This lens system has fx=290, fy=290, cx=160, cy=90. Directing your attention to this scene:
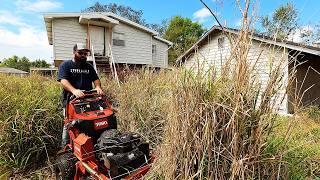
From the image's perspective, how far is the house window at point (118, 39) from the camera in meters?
20.0

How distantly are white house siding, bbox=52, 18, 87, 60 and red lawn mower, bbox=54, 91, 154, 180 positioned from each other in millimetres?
14916

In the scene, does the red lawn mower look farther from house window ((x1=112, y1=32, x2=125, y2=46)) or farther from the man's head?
house window ((x1=112, y1=32, x2=125, y2=46))

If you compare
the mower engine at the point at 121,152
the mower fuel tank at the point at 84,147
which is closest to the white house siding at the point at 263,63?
the mower engine at the point at 121,152

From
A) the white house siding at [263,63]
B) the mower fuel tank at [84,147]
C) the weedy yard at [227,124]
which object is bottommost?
the mower fuel tank at [84,147]

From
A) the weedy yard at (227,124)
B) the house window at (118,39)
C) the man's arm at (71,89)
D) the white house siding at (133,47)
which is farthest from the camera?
the white house siding at (133,47)

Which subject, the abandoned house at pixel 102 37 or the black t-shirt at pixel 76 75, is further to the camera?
the abandoned house at pixel 102 37

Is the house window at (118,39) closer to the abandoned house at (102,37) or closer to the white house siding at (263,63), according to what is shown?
the abandoned house at (102,37)

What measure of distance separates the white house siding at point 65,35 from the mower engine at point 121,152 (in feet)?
51.7

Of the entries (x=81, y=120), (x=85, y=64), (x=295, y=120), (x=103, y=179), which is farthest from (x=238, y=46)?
(x=85, y=64)

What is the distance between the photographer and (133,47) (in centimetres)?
2098

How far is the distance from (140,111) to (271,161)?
369 cm

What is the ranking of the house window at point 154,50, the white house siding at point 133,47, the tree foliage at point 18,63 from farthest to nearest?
the tree foliage at point 18,63 < the house window at point 154,50 < the white house siding at point 133,47

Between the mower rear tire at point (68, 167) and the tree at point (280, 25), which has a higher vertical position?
the tree at point (280, 25)

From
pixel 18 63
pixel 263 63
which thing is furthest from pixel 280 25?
pixel 18 63
